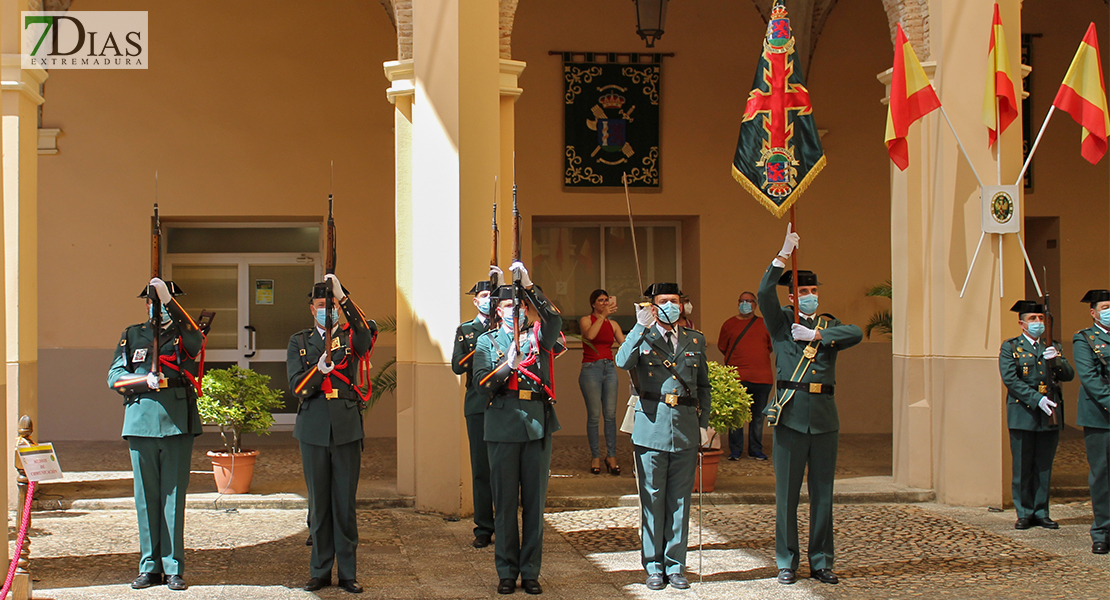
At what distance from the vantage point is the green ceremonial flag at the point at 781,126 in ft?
22.3

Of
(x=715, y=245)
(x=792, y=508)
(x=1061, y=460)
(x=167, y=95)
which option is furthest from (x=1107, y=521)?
(x=167, y=95)

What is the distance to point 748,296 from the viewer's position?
418 inches

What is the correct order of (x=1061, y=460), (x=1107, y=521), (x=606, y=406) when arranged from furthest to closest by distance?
(x=1061, y=460) < (x=606, y=406) < (x=1107, y=521)

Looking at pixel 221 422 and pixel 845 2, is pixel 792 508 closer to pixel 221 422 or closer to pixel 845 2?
pixel 221 422

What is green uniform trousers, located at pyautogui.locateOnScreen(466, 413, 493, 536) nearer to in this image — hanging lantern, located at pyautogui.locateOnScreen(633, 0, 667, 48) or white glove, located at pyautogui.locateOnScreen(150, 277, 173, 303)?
white glove, located at pyautogui.locateOnScreen(150, 277, 173, 303)

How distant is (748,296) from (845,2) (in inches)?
174

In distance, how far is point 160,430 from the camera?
5926mm

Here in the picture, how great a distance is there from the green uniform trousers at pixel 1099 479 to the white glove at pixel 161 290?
6.31 metres

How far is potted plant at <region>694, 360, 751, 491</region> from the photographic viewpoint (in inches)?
335

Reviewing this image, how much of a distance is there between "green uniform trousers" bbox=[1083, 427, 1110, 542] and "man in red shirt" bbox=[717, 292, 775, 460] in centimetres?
362

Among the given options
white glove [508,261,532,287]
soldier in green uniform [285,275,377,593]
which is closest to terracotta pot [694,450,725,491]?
white glove [508,261,532,287]

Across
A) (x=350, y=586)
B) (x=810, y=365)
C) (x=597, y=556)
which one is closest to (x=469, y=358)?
(x=597, y=556)

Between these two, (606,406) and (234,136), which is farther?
(234,136)

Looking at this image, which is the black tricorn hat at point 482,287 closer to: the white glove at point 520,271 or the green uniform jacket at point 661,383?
the white glove at point 520,271
